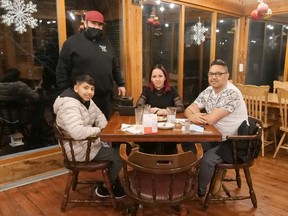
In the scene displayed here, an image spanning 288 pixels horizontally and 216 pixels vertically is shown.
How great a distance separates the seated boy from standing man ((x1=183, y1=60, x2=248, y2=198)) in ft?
2.27

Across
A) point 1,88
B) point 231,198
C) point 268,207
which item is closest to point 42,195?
point 1,88

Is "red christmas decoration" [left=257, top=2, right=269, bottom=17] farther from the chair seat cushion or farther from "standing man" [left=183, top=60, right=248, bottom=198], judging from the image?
the chair seat cushion

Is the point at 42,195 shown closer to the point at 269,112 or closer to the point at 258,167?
the point at 258,167

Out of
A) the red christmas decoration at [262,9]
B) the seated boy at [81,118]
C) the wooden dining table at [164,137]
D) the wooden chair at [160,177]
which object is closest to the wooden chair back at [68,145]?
the seated boy at [81,118]

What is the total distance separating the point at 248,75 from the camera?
5398mm

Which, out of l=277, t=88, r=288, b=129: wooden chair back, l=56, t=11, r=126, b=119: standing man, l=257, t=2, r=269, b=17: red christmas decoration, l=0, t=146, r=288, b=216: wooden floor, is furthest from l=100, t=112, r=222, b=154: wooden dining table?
l=257, t=2, r=269, b=17: red christmas decoration

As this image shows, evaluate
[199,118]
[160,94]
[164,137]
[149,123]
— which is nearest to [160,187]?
[164,137]

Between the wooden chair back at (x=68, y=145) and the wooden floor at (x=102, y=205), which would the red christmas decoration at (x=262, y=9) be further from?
the wooden chair back at (x=68, y=145)

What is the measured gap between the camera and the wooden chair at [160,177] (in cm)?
148

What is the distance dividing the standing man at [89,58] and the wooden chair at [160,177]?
3.74 feet

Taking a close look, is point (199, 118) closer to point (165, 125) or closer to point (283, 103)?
point (165, 125)

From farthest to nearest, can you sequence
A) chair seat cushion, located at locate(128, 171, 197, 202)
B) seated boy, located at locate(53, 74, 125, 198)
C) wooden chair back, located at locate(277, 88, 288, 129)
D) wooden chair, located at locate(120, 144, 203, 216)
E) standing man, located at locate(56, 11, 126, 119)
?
wooden chair back, located at locate(277, 88, 288, 129) → standing man, located at locate(56, 11, 126, 119) → seated boy, located at locate(53, 74, 125, 198) → chair seat cushion, located at locate(128, 171, 197, 202) → wooden chair, located at locate(120, 144, 203, 216)

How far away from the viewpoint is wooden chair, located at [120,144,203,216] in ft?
4.86

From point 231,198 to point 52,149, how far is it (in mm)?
1895
